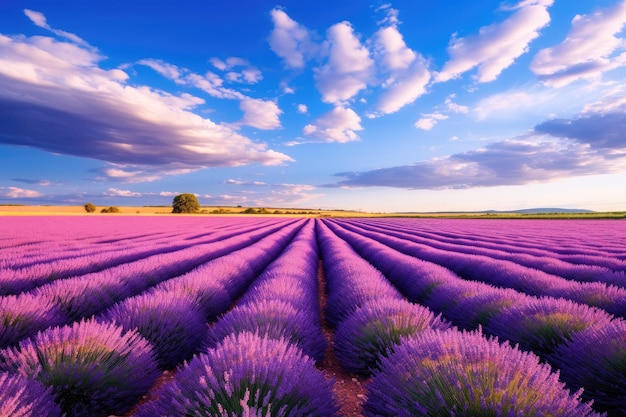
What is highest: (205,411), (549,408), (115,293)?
(549,408)

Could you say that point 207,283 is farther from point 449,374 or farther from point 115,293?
point 449,374

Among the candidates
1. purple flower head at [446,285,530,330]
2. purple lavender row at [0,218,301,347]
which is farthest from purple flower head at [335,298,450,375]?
purple lavender row at [0,218,301,347]

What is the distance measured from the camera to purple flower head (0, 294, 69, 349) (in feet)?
9.75

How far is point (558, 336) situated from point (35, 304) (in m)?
4.72

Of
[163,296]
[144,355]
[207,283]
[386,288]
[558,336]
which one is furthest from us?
[207,283]

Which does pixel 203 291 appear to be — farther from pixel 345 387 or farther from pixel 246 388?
pixel 246 388

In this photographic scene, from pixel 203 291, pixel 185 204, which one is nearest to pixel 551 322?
pixel 203 291

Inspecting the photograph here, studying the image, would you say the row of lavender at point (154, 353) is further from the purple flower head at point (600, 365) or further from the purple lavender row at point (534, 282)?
the purple lavender row at point (534, 282)

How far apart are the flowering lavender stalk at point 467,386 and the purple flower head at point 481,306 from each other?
1805mm

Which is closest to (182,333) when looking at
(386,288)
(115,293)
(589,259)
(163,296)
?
(163,296)

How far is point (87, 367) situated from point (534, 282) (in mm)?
5471

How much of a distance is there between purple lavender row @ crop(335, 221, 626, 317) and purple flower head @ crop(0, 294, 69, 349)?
573cm

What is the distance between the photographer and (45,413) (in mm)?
1690

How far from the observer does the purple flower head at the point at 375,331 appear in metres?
2.77
